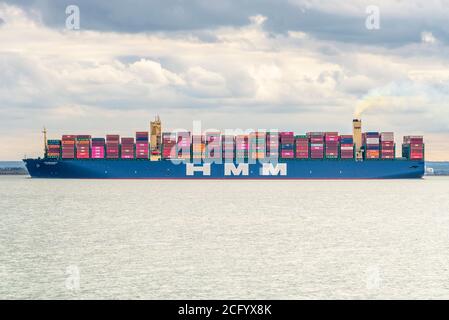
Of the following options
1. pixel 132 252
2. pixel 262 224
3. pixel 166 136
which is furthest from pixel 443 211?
pixel 166 136

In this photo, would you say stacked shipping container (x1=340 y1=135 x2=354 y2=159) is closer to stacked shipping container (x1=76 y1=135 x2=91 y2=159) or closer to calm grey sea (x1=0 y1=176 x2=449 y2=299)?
stacked shipping container (x1=76 y1=135 x2=91 y2=159)

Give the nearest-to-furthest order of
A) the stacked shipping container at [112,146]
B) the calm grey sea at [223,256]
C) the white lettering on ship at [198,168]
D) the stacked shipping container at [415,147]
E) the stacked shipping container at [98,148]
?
the calm grey sea at [223,256] < the stacked shipping container at [112,146] < the stacked shipping container at [98,148] < the stacked shipping container at [415,147] < the white lettering on ship at [198,168]

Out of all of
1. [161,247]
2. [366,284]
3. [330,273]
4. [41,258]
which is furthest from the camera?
[161,247]

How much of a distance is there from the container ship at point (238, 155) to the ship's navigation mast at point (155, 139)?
0.17 metres

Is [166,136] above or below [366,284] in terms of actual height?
above

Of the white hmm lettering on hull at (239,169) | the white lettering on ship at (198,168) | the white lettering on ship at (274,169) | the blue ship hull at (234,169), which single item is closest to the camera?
the blue ship hull at (234,169)

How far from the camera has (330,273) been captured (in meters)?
25.5

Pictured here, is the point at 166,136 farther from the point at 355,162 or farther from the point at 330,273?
the point at 330,273

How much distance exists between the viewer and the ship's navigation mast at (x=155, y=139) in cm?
11194

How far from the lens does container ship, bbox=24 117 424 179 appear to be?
107750mm

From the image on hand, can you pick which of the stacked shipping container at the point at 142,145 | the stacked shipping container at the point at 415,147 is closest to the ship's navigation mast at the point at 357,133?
the stacked shipping container at the point at 415,147

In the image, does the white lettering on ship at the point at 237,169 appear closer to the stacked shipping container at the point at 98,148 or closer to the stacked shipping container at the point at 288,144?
the stacked shipping container at the point at 288,144

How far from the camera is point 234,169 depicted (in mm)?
114312
